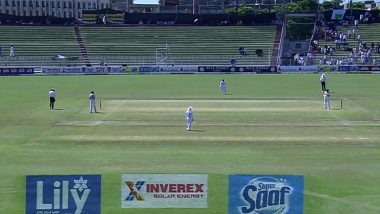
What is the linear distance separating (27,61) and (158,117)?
174 feet

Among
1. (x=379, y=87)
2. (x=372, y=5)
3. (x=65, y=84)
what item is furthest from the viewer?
(x=372, y=5)

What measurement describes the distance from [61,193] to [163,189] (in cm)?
205

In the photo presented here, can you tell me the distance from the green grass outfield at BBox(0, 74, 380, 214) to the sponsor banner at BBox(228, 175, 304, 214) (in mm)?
1901

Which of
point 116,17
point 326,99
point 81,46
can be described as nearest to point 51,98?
point 326,99

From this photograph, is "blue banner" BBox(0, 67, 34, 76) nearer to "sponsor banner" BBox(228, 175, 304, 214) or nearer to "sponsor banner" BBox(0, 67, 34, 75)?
"sponsor banner" BBox(0, 67, 34, 75)

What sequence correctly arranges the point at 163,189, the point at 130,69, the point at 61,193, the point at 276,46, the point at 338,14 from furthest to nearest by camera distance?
the point at 338,14 < the point at 276,46 < the point at 130,69 < the point at 163,189 < the point at 61,193

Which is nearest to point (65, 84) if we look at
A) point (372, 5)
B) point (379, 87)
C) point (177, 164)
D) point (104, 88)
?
point (104, 88)

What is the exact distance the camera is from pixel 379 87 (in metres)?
54.8

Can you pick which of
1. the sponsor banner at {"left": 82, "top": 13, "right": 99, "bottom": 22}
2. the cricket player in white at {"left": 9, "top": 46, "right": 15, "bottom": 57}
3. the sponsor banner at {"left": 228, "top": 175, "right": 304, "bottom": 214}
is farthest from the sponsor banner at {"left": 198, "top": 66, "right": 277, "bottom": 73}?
the sponsor banner at {"left": 228, "top": 175, "right": 304, "bottom": 214}

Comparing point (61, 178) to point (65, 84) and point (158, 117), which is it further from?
point (65, 84)

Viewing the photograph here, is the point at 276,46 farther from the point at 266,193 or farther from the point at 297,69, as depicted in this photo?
the point at 266,193

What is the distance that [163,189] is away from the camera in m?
12.7

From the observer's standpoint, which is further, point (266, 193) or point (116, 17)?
point (116, 17)

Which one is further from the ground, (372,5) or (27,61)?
(372,5)
